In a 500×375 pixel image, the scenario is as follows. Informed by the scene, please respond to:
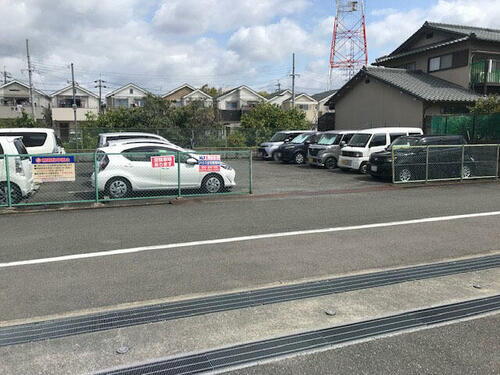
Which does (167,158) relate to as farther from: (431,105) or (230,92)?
(230,92)

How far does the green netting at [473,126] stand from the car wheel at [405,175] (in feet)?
21.2

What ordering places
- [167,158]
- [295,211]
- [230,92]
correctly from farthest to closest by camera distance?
[230,92]
[167,158]
[295,211]

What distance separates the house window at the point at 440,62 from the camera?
80.6ft

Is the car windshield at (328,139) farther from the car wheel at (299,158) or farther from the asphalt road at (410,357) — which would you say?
the asphalt road at (410,357)

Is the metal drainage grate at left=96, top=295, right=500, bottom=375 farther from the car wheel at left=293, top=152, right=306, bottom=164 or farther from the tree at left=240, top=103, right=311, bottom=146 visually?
the tree at left=240, top=103, right=311, bottom=146

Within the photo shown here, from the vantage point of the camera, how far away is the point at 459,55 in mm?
23797

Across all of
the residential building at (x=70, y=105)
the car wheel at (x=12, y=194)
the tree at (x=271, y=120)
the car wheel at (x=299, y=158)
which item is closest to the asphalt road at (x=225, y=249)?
the car wheel at (x=12, y=194)

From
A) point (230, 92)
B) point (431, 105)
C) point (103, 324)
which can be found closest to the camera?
point (103, 324)

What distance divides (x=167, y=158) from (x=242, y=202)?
2.17 meters

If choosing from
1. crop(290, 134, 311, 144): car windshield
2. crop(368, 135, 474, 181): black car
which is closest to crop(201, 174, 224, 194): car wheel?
crop(368, 135, 474, 181): black car

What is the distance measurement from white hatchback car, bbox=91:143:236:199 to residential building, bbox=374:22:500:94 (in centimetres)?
1911

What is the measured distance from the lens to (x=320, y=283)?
468cm

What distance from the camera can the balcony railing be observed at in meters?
22.7

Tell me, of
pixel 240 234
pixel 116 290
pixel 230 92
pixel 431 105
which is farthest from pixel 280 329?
pixel 230 92
